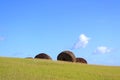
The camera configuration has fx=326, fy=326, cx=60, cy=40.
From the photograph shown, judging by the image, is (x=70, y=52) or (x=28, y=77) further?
(x=70, y=52)

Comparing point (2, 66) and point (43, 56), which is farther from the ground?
point (43, 56)

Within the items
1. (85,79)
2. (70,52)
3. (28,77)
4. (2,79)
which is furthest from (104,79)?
(70,52)

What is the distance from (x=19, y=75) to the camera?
25.3 m

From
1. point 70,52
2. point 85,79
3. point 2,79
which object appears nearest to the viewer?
point 2,79

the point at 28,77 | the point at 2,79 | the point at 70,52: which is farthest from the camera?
the point at 70,52

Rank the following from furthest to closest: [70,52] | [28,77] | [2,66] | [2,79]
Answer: [70,52]
[2,66]
[28,77]
[2,79]

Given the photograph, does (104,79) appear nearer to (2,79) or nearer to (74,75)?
(74,75)

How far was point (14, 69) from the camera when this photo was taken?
93.8ft

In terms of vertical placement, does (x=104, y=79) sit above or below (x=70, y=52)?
below

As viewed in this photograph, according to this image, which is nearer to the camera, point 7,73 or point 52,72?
point 7,73

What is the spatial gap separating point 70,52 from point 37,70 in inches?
941

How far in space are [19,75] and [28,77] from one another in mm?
841

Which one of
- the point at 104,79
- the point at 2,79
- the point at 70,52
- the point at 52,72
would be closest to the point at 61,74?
the point at 52,72

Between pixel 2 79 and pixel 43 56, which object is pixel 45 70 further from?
pixel 43 56
